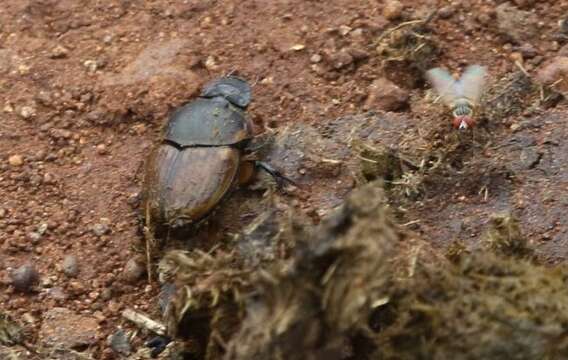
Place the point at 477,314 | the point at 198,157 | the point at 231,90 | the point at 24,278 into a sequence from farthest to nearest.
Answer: the point at 231,90 < the point at 198,157 < the point at 24,278 < the point at 477,314

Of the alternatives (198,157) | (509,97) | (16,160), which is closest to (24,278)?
(16,160)

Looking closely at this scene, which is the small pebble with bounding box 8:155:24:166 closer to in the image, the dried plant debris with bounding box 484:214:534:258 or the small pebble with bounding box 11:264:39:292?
the small pebble with bounding box 11:264:39:292

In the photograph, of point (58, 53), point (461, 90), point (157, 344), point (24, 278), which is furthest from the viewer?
point (58, 53)

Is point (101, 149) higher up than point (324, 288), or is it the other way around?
point (324, 288)

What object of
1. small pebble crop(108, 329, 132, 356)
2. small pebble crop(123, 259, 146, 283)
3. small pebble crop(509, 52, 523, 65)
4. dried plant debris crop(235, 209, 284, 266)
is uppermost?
dried plant debris crop(235, 209, 284, 266)

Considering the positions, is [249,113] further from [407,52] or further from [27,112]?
[27,112]

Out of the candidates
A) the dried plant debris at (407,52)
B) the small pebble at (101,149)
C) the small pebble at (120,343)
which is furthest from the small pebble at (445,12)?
the small pebble at (120,343)

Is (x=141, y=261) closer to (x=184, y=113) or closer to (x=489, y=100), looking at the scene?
(x=184, y=113)

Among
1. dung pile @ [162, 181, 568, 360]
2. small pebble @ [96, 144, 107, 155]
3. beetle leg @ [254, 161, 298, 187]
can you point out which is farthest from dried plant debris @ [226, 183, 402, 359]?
small pebble @ [96, 144, 107, 155]
